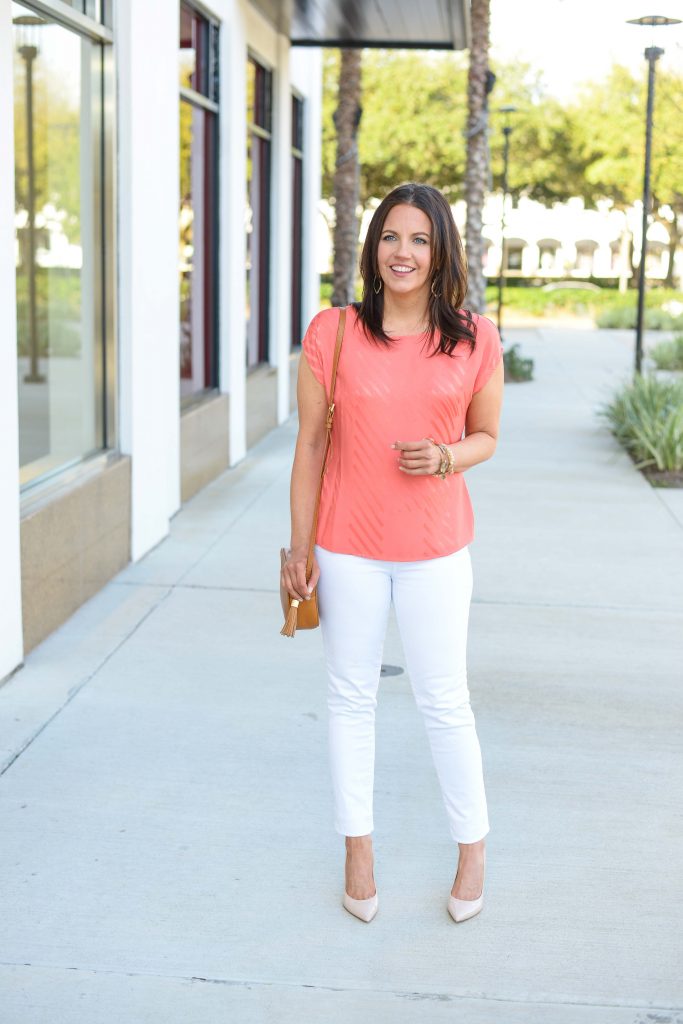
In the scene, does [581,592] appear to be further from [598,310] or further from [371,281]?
[598,310]

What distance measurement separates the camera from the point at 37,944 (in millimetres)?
3660

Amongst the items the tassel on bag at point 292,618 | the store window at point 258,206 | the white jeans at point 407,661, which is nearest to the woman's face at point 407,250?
the white jeans at point 407,661

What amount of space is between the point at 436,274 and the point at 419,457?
50cm

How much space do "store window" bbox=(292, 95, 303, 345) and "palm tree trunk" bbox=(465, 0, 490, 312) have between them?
3557 mm

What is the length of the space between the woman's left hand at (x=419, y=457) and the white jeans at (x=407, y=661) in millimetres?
279

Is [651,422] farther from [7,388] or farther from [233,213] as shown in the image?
[7,388]

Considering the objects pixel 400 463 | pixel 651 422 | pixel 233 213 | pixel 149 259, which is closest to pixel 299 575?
pixel 400 463

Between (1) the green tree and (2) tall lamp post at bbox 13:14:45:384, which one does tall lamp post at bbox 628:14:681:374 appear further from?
(1) the green tree

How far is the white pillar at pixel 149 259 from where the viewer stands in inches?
313

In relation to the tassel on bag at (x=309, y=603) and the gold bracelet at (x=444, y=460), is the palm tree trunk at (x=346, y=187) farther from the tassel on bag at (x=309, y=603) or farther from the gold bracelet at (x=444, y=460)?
the gold bracelet at (x=444, y=460)

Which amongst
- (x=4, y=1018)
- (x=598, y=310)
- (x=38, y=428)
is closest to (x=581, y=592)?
(x=38, y=428)

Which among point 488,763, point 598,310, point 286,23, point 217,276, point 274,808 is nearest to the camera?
point 274,808

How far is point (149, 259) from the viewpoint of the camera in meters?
8.47

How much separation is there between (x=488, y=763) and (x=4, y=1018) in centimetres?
222
